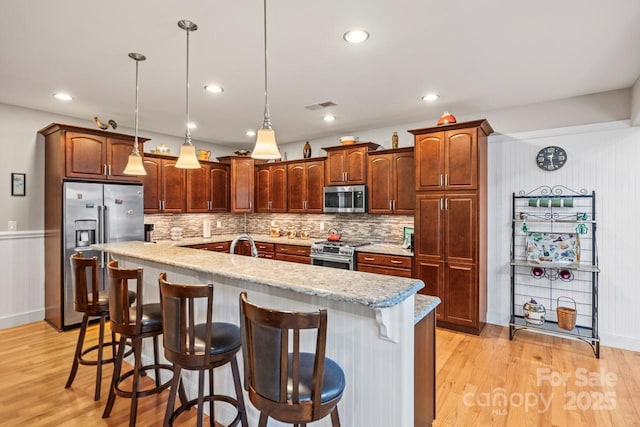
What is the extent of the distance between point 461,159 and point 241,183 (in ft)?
12.5

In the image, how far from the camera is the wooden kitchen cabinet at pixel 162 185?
5023mm

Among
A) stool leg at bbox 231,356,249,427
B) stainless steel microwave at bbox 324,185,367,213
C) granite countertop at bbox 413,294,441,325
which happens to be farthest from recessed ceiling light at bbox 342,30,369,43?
stainless steel microwave at bbox 324,185,367,213

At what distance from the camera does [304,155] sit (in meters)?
5.75

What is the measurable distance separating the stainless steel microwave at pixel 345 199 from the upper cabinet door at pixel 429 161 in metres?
0.97

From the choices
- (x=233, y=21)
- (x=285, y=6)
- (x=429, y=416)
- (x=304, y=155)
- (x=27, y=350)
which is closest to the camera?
(x=429, y=416)

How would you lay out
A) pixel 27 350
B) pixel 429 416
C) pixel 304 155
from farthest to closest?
pixel 304 155 → pixel 27 350 → pixel 429 416

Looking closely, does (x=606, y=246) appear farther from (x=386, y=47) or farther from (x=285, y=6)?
(x=285, y=6)

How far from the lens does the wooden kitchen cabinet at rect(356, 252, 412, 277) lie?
166 inches

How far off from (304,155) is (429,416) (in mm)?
4473

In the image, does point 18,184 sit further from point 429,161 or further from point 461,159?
point 461,159

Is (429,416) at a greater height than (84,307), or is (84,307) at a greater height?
(84,307)

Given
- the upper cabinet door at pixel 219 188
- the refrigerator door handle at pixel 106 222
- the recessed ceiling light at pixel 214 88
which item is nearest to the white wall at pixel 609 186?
the recessed ceiling light at pixel 214 88

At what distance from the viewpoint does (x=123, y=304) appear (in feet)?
6.70

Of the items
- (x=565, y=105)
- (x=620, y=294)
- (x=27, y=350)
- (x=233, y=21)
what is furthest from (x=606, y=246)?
(x=27, y=350)
